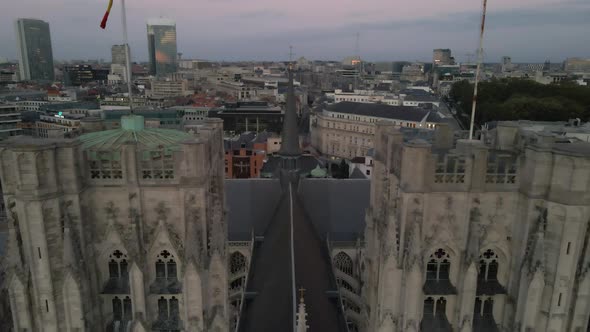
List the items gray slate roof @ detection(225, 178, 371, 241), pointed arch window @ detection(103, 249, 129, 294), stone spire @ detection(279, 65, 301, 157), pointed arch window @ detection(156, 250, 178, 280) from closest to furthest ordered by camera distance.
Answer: pointed arch window @ detection(156, 250, 178, 280) → pointed arch window @ detection(103, 249, 129, 294) → stone spire @ detection(279, 65, 301, 157) → gray slate roof @ detection(225, 178, 371, 241)

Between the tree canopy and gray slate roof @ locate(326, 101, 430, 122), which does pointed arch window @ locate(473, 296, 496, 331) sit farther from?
gray slate roof @ locate(326, 101, 430, 122)

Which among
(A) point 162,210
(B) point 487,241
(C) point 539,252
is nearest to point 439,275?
(B) point 487,241

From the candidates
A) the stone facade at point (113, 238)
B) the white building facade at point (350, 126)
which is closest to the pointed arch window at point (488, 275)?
the stone facade at point (113, 238)

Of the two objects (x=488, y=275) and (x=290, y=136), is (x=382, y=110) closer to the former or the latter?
(x=290, y=136)

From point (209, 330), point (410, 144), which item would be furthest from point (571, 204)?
point (209, 330)

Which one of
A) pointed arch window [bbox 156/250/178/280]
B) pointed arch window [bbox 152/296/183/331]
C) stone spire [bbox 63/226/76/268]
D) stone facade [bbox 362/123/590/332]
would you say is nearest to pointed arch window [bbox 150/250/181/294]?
pointed arch window [bbox 156/250/178/280]
